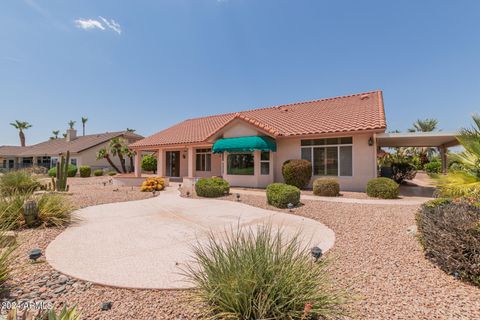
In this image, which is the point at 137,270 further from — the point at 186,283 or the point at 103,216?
the point at 103,216

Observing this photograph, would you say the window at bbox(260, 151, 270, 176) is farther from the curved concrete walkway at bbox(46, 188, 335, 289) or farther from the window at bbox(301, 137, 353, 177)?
the curved concrete walkway at bbox(46, 188, 335, 289)

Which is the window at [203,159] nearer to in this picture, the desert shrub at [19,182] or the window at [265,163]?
the window at [265,163]

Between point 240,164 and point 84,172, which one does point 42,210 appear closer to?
point 240,164

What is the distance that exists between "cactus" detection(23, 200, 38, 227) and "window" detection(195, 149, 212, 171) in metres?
19.6

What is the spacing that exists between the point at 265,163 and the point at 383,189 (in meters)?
9.47

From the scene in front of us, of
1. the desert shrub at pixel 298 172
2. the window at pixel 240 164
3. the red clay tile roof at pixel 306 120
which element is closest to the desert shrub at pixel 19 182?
the red clay tile roof at pixel 306 120

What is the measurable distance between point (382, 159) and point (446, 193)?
24368mm

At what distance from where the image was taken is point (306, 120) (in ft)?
72.4

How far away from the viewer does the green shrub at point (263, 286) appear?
10.6ft

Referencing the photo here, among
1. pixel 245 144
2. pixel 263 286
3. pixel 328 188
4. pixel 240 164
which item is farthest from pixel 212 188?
pixel 263 286

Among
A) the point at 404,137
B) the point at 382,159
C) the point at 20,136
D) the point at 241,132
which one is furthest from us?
the point at 20,136

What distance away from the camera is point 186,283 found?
471cm

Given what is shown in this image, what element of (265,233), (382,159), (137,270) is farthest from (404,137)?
(137,270)

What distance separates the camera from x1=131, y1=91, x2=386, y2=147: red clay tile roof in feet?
59.8
